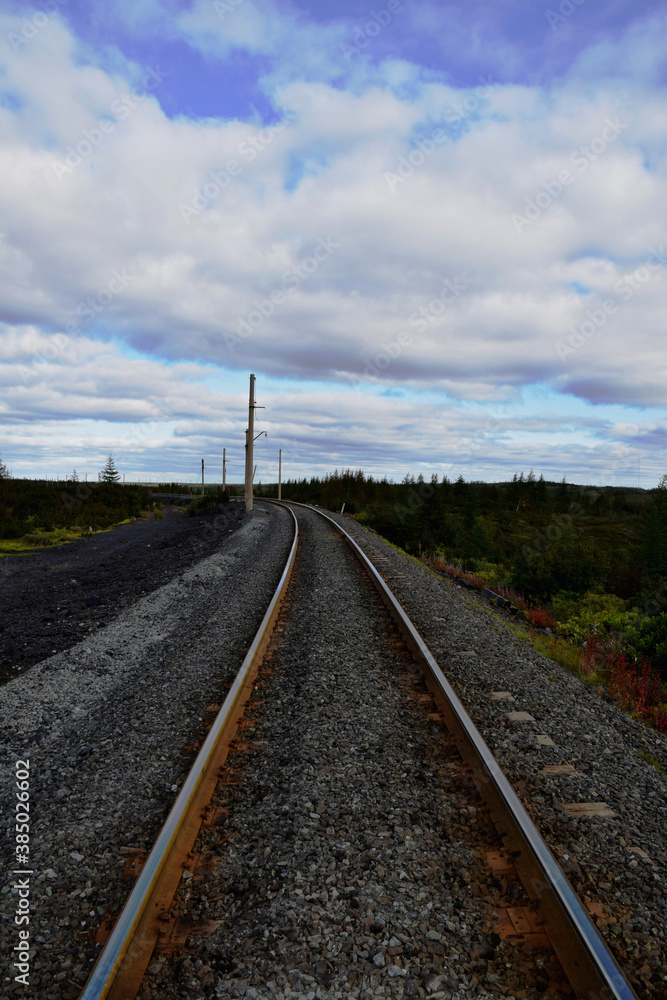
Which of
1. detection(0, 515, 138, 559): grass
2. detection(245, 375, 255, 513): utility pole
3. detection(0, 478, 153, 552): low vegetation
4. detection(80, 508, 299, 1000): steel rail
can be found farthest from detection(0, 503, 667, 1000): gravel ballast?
detection(245, 375, 255, 513): utility pole

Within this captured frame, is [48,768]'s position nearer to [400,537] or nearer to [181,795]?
[181,795]

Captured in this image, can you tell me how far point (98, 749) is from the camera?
167 inches

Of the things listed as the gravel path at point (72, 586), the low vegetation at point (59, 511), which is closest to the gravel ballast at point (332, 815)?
the gravel path at point (72, 586)

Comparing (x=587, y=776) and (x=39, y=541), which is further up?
(x=587, y=776)

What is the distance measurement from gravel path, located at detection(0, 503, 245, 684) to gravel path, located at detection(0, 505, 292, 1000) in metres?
0.73

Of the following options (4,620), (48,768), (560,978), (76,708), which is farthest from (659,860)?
(4,620)

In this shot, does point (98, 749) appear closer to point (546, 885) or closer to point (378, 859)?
point (378, 859)

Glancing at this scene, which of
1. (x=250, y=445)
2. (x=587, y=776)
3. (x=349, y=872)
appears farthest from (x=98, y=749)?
(x=250, y=445)

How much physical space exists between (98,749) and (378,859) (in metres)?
2.46

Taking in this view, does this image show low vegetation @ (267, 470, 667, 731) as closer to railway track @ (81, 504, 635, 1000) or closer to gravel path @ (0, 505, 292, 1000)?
railway track @ (81, 504, 635, 1000)

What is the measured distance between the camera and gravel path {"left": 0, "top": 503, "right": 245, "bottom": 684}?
24.9 feet

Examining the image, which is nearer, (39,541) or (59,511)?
(39,541)

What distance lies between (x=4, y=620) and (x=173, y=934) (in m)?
8.09

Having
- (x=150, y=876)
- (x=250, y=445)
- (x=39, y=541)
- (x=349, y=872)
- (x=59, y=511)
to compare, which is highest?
(x=250, y=445)
